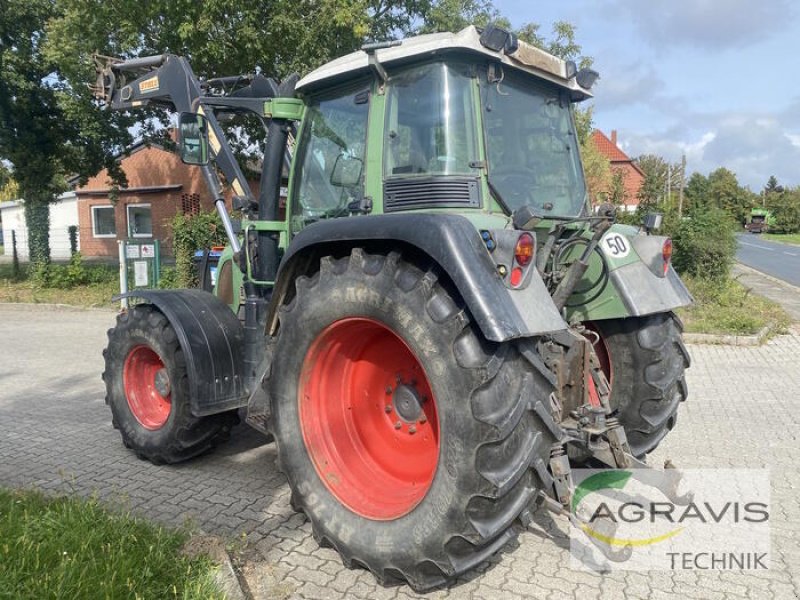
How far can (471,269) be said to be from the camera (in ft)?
8.13

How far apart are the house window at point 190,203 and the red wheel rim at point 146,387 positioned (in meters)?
20.1

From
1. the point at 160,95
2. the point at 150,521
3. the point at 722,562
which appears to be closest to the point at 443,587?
the point at 722,562

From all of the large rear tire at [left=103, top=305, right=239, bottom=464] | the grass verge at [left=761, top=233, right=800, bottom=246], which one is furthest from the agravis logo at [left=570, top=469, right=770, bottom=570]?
the grass verge at [left=761, top=233, right=800, bottom=246]

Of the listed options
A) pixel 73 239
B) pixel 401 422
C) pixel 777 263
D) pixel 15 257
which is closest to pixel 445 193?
pixel 401 422

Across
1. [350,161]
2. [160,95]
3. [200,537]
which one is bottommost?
[200,537]

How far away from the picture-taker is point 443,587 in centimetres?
278

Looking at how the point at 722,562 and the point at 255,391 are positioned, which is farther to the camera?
the point at 255,391

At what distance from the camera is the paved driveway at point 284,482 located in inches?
113

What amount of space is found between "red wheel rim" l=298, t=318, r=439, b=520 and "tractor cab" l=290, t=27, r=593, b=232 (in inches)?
29.4

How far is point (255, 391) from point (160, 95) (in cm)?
268

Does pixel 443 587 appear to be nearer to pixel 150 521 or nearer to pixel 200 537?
pixel 200 537

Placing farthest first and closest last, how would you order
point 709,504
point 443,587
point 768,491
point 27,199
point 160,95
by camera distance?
point 27,199, point 160,95, point 768,491, point 709,504, point 443,587

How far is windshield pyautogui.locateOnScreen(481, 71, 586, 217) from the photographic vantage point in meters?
3.21

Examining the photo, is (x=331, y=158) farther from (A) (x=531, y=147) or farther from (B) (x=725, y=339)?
(B) (x=725, y=339)
